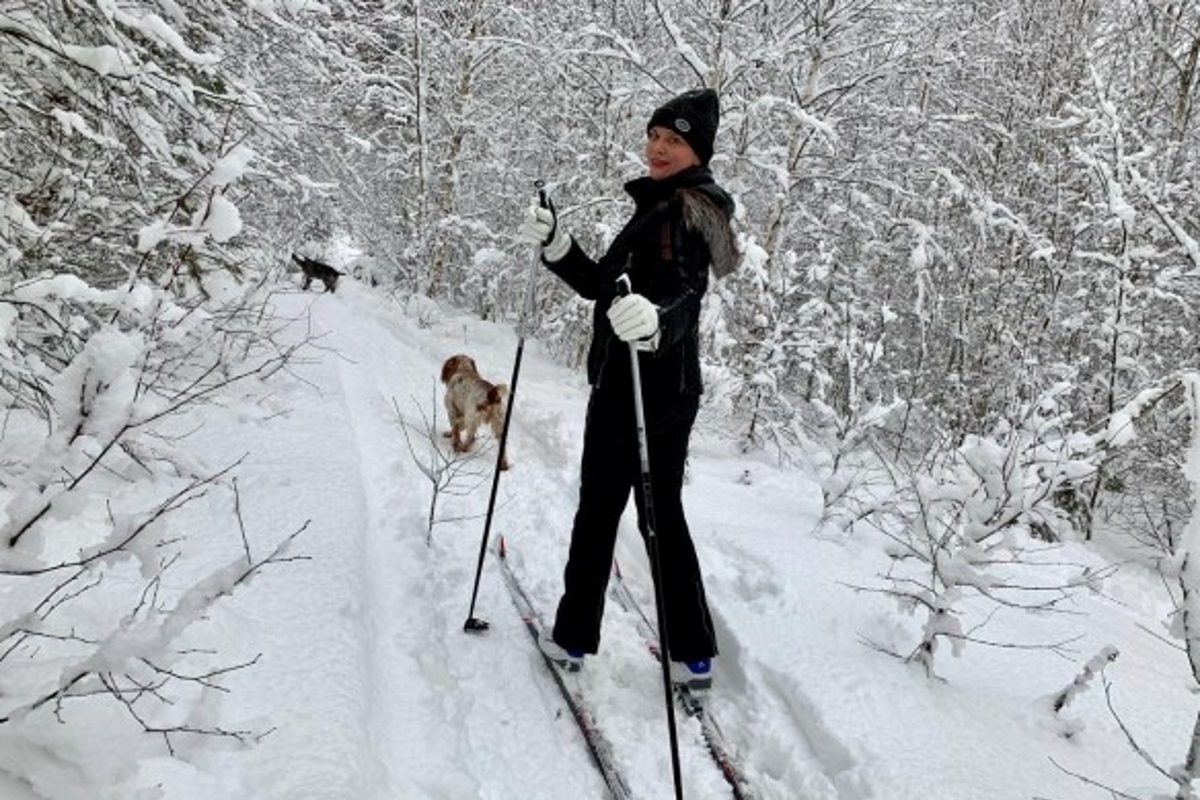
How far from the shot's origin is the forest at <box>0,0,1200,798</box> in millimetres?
2629

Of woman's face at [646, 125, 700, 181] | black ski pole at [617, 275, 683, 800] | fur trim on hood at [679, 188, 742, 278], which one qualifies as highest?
woman's face at [646, 125, 700, 181]

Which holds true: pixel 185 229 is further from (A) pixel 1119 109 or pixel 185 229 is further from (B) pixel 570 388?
(A) pixel 1119 109

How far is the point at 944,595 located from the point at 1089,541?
726cm

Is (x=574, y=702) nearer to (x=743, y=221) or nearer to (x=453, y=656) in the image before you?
(x=453, y=656)

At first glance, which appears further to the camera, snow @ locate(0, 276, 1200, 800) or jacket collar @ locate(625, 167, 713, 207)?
jacket collar @ locate(625, 167, 713, 207)

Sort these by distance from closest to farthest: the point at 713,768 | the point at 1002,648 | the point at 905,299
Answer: the point at 713,768 < the point at 1002,648 < the point at 905,299

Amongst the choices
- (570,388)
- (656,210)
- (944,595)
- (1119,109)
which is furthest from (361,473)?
(1119,109)

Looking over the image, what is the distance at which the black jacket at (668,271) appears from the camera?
319 cm

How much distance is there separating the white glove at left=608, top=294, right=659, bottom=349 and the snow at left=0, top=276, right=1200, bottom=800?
154cm

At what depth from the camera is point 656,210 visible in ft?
10.7

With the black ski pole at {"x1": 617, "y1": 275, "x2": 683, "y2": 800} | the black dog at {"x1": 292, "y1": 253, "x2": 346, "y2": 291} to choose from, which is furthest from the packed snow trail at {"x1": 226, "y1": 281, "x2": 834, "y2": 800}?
the black dog at {"x1": 292, "y1": 253, "x2": 346, "y2": 291}

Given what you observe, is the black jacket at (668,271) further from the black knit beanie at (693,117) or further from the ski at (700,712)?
the ski at (700,712)

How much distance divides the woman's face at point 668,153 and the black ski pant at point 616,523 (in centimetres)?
92

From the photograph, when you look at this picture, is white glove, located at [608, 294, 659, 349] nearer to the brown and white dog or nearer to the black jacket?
the black jacket
